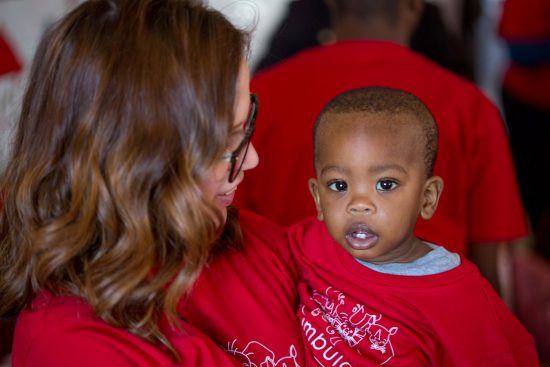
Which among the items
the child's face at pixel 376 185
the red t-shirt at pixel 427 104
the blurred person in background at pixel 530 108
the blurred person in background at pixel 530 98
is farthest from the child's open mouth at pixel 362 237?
the blurred person in background at pixel 530 98

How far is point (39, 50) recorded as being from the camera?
1.17 metres

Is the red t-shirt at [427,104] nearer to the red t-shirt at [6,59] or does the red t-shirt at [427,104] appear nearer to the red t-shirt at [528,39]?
the red t-shirt at [528,39]

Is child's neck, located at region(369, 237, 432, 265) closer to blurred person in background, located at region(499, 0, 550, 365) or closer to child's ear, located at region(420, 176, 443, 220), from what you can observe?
child's ear, located at region(420, 176, 443, 220)

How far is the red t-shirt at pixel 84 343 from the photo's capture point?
1047mm

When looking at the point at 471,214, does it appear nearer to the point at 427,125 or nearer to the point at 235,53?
the point at 427,125

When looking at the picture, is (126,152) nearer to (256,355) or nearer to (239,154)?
(239,154)

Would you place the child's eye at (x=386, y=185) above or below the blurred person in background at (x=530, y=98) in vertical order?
above

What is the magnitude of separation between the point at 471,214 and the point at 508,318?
2.01ft

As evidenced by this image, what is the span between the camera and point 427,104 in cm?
169

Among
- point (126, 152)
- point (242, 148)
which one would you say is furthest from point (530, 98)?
point (126, 152)

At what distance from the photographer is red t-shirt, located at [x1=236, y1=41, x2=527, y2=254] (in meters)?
1.71

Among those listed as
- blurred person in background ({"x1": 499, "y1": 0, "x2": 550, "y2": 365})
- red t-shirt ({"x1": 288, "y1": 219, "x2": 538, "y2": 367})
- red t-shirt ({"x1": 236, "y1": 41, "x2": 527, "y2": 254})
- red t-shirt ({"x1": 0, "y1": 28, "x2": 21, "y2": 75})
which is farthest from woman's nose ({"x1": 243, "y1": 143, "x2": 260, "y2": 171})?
red t-shirt ({"x1": 0, "y1": 28, "x2": 21, "y2": 75})

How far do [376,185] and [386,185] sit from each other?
0.02 metres

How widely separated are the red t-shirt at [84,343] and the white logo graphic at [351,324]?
216 mm
